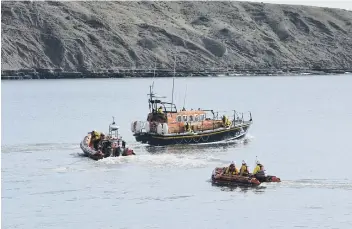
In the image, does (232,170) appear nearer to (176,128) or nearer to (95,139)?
(95,139)

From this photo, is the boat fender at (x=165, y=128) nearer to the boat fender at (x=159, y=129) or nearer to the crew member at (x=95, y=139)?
the boat fender at (x=159, y=129)

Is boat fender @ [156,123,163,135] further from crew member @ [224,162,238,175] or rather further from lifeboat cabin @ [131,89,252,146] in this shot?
crew member @ [224,162,238,175]

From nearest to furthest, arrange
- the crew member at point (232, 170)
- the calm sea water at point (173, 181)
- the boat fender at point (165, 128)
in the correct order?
the calm sea water at point (173, 181) < the crew member at point (232, 170) < the boat fender at point (165, 128)

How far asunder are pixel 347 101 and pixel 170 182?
90649 millimetres

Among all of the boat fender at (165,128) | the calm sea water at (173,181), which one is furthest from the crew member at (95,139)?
the boat fender at (165,128)

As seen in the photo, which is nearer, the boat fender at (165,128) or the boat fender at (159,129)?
the boat fender at (159,129)

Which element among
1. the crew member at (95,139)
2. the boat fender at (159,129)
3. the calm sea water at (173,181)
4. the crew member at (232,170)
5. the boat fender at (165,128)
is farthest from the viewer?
the boat fender at (165,128)

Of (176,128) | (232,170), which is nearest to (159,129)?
(176,128)

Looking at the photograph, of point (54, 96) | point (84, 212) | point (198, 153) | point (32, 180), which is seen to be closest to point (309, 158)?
point (198, 153)

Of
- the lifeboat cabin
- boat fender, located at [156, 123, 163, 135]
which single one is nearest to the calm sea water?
the lifeboat cabin

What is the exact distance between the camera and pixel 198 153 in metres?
70.2

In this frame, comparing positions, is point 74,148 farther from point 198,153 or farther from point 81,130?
point 81,130

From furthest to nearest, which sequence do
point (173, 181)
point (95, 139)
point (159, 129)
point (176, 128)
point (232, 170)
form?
point (176, 128) → point (159, 129) → point (95, 139) → point (173, 181) → point (232, 170)

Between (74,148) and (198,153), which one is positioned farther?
(74,148)
